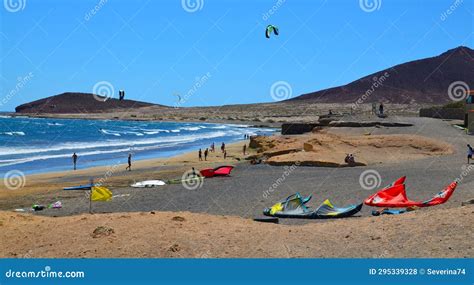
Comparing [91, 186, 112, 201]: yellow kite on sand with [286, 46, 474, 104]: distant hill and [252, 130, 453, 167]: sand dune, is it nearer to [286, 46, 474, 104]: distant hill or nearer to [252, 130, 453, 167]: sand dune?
[252, 130, 453, 167]: sand dune

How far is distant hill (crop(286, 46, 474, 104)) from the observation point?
156625mm

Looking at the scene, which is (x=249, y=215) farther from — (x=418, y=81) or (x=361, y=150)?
(x=418, y=81)

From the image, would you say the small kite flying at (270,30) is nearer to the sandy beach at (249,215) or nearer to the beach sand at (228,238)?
the sandy beach at (249,215)

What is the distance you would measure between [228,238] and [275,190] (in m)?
9.93

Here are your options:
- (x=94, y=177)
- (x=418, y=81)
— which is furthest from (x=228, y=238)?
(x=418, y=81)

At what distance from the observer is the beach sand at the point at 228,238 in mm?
8602

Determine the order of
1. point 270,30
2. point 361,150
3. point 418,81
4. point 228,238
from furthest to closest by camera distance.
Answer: point 418,81 → point 361,150 → point 270,30 → point 228,238

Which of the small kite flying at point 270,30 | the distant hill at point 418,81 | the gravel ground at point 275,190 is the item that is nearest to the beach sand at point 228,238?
the gravel ground at point 275,190

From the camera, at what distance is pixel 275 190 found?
1923 centimetres

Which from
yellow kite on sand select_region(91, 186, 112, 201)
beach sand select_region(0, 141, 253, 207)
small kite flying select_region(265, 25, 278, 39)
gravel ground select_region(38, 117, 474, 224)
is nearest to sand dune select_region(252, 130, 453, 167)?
gravel ground select_region(38, 117, 474, 224)

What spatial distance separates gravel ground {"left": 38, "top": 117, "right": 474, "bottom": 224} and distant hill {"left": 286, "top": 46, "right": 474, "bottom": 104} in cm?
12823

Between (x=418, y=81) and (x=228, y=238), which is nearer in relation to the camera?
(x=228, y=238)

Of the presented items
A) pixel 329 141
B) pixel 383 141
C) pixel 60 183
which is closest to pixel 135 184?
pixel 60 183
